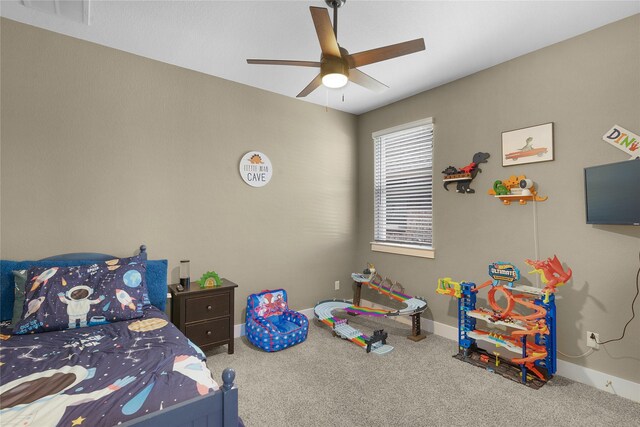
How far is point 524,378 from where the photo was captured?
2.44 meters

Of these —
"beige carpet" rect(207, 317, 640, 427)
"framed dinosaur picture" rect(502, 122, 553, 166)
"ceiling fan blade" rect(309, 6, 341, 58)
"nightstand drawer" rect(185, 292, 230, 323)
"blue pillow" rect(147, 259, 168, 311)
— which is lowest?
"beige carpet" rect(207, 317, 640, 427)

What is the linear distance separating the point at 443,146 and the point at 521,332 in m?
1.95

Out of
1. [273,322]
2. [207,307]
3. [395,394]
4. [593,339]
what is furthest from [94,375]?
[593,339]

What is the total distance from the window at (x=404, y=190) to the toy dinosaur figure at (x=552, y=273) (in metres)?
1.18

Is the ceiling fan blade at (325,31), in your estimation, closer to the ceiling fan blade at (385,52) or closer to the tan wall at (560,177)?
the ceiling fan blade at (385,52)

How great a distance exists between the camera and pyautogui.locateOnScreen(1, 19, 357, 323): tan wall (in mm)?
2420

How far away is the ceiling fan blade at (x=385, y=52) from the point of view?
1716mm

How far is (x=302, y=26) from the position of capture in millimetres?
2369

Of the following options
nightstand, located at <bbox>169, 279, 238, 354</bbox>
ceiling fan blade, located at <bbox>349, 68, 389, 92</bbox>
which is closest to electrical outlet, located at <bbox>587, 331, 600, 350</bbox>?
ceiling fan blade, located at <bbox>349, 68, 389, 92</bbox>

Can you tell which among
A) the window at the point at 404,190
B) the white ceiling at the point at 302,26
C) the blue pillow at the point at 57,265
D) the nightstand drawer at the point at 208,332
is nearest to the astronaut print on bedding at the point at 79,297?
the blue pillow at the point at 57,265

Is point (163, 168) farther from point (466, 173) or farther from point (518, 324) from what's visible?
point (518, 324)

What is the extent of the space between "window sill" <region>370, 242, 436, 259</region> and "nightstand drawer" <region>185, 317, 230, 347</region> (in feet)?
6.77

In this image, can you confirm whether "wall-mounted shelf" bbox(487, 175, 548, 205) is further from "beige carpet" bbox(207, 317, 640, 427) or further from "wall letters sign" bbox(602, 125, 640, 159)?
"beige carpet" bbox(207, 317, 640, 427)

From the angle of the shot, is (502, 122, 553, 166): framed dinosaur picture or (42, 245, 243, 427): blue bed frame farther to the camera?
(502, 122, 553, 166): framed dinosaur picture
